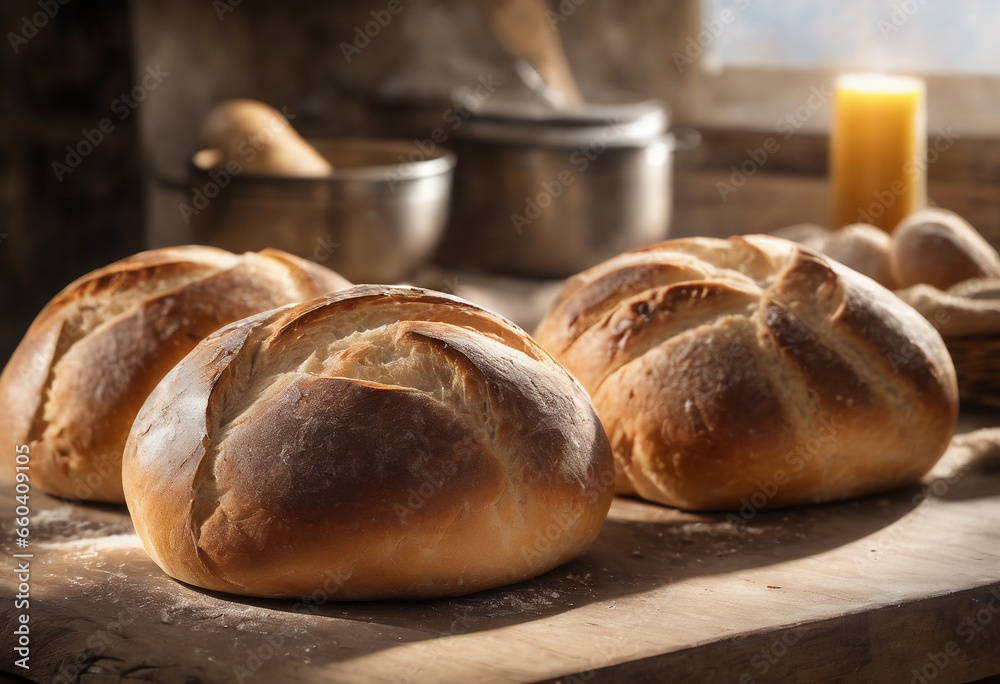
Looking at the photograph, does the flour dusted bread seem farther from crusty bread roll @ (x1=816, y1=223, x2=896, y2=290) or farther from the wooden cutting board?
the wooden cutting board

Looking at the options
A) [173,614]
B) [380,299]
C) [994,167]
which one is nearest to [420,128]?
[994,167]

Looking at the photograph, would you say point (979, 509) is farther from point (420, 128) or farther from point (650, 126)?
point (420, 128)

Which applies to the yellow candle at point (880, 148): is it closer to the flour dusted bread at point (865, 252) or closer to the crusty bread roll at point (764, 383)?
the flour dusted bread at point (865, 252)

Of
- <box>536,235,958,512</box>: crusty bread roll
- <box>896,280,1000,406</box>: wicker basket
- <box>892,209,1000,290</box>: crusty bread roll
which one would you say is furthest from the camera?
<box>892,209,1000,290</box>: crusty bread roll

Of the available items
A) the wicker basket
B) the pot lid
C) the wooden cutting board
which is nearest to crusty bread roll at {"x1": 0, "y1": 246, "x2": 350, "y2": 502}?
the wooden cutting board

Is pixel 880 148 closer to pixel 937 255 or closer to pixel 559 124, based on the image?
pixel 937 255

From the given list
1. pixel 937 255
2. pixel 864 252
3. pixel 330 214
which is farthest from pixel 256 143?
pixel 937 255
